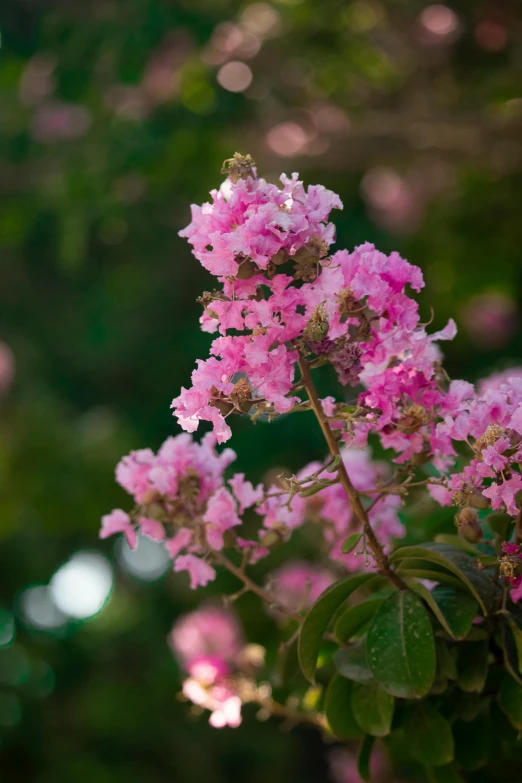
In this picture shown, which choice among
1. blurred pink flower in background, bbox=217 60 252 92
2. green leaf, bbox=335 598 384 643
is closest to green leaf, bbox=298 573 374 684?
green leaf, bbox=335 598 384 643

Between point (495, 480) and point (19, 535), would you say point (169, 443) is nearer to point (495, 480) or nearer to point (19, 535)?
point (495, 480)

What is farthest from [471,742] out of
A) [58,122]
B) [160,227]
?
[160,227]

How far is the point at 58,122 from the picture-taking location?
3545mm

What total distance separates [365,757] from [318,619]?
22 cm

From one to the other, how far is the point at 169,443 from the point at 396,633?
0.33 m

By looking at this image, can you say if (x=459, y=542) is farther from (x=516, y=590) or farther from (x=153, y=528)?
(x=153, y=528)

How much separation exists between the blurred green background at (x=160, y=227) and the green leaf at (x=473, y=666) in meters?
1.28

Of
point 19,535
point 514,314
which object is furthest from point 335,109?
point 19,535

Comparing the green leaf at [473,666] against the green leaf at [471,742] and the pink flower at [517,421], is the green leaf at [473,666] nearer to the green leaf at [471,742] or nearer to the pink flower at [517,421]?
the green leaf at [471,742]

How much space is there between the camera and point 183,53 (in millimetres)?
3430

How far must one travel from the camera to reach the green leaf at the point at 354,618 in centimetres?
94

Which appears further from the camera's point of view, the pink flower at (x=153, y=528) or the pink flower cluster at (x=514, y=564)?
the pink flower at (x=153, y=528)

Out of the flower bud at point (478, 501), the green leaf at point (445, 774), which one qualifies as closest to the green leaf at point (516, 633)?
the flower bud at point (478, 501)

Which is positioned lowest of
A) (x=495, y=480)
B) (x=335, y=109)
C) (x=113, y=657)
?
(x=113, y=657)
